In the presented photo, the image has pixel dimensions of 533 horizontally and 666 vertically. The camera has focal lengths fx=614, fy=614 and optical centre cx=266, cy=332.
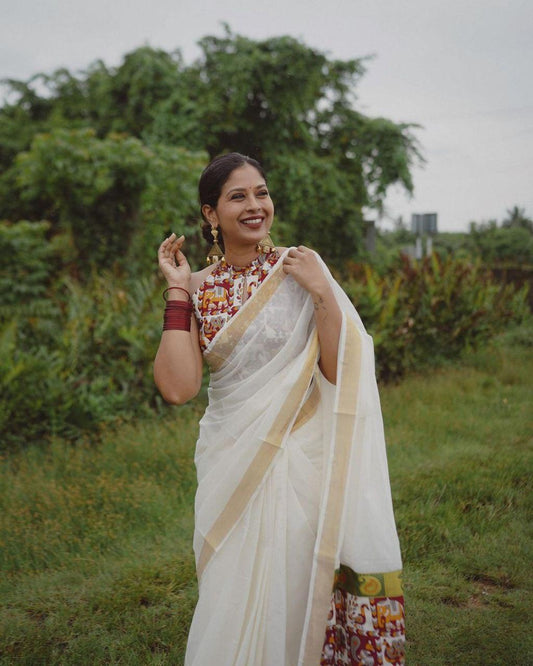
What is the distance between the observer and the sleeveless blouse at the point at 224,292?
2248 millimetres

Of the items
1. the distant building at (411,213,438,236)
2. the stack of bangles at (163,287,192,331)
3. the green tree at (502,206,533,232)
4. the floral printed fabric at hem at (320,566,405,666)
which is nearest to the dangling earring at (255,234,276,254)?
the stack of bangles at (163,287,192,331)

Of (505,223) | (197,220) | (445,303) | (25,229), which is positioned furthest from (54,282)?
(505,223)

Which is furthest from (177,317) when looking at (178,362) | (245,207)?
(245,207)

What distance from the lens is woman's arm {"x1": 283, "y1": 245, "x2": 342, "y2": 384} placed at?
7.02ft

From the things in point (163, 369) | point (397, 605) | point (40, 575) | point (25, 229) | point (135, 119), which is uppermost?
point (135, 119)

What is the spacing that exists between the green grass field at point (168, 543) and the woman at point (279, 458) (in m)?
0.95

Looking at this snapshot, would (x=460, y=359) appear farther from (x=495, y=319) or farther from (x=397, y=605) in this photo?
(x=397, y=605)

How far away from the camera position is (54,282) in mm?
10172

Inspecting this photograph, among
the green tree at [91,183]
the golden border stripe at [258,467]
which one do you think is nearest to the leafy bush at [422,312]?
the green tree at [91,183]

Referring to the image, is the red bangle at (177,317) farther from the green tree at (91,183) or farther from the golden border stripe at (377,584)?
the green tree at (91,183)

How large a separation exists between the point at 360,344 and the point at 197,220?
30.3ft

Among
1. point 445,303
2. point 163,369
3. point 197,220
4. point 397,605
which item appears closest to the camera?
point 397,605

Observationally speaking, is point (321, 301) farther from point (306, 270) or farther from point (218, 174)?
point (218, 174)

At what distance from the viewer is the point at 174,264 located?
2377 millimetres
